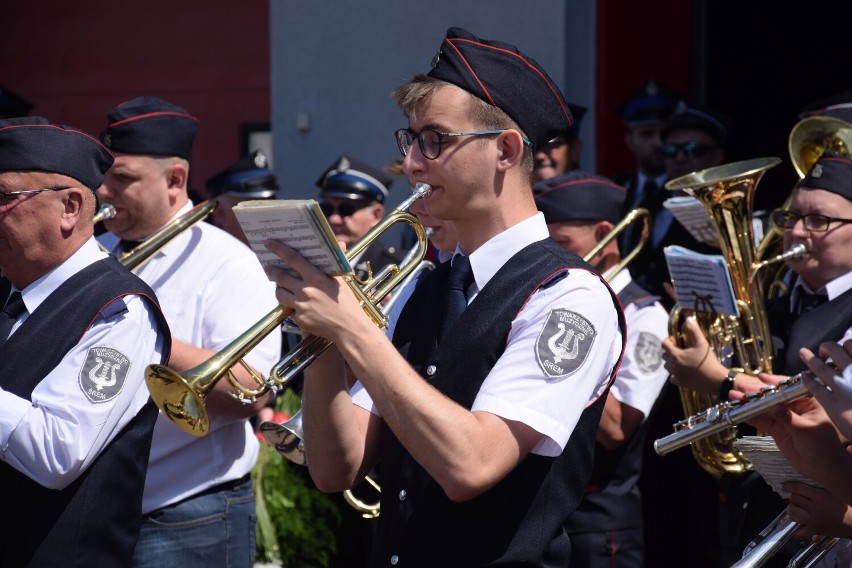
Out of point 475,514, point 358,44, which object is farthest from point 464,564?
point 358,44

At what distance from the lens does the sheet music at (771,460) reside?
3270mm

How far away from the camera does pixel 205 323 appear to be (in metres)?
4.21

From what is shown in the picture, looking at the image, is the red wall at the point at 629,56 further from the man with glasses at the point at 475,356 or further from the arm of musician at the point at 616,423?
the man with glasses at the point at 475,356

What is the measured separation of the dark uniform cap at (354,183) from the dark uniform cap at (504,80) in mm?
3674

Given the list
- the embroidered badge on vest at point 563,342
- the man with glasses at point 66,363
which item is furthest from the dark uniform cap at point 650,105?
the embroidered badge on vest at point 563,342

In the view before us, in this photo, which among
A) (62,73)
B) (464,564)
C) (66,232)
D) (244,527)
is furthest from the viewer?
(62,73)

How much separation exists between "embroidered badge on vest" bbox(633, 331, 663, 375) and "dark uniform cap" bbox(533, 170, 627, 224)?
0.58 metres

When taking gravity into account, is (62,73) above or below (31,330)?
below

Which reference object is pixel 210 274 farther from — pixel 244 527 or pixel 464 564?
pixel 464 564

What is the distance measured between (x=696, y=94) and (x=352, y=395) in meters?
5.85

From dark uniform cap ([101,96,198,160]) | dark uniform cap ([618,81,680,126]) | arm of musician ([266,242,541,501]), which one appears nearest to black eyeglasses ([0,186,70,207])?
dark uniform cap ([101,96,198,160])

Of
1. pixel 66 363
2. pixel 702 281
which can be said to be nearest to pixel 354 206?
pixel 702 281

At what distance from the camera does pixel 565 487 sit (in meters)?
2.69

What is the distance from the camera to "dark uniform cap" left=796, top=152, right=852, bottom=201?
163 inches
